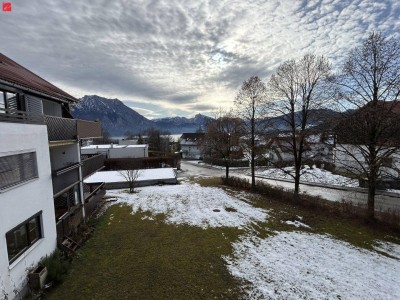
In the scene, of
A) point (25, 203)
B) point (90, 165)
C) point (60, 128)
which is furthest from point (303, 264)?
point (90, 165)

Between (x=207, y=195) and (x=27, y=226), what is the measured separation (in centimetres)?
1745

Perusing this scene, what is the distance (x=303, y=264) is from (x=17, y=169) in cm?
1307

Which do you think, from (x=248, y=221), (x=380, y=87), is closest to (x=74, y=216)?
(x=248, y=221)

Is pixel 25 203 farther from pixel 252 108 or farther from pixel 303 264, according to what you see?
pixel 252 108

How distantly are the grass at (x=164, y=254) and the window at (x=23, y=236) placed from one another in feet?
6.78

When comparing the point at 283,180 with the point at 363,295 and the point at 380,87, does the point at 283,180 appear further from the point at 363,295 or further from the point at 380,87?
the point at 363,295

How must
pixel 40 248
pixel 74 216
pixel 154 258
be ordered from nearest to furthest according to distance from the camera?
pixel 40 248 → pixel 154 258 → pixel 74 216

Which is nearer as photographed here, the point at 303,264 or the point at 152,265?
the point at 152,265

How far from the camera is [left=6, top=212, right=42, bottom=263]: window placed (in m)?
7.70

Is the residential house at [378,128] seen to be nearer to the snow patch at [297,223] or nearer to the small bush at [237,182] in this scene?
the snow patch at [297,223]

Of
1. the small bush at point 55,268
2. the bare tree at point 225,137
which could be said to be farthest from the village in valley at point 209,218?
the bare tree at point 225,137

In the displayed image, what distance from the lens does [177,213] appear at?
61.0ft

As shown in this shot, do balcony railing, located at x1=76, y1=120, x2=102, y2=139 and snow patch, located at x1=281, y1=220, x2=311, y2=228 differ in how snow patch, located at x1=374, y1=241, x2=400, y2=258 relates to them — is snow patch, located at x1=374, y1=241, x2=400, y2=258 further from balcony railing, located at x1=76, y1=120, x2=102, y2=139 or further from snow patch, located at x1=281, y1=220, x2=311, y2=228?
balcony railing, located at x1=76, y1=120, x2=102, y2=139

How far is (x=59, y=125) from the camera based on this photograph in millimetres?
12367
